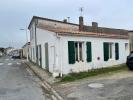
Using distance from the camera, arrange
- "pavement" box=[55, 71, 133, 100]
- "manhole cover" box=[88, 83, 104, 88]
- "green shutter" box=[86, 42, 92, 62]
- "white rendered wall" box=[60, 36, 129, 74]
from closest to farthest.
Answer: "pavement" box=[55, 71, 133, 100] < "manhole cover" box=[88, 83, 104, 88] < "white rendered wall" box=[60, 36, 129, 74] < "green shutter" box=[86, 42, 92, 62]

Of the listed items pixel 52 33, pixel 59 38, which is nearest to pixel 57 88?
pixel 59 38

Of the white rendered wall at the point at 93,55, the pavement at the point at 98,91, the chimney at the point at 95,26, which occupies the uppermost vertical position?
the chimney at the point at 95,26

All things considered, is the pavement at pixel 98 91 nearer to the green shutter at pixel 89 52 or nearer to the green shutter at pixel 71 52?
the green shutter at pixel 71 52

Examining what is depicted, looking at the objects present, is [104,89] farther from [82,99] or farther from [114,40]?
[114,40]

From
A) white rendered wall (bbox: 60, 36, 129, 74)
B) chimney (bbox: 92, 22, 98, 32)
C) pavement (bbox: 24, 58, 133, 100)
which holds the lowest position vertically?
pavement (bbox: 24, 58, 133, 100)

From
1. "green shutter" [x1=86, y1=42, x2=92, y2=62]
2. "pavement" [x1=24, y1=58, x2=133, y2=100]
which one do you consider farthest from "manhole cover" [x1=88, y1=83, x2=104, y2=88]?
"green shutter" [x1=86, y1=42, x2=92, y2=62]

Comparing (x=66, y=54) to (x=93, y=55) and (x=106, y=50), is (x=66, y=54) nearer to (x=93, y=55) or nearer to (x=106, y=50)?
(x=93, y=55)

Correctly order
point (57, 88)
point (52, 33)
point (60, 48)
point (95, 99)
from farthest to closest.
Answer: point (52, 33) < point (60, 48) < point (57, 88) < point (95, 99)

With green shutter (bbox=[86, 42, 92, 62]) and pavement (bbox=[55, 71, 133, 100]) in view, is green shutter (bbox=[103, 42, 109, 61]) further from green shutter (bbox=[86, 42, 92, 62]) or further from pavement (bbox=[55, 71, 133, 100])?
pavement (bbox=[55, 71, 133, 100])

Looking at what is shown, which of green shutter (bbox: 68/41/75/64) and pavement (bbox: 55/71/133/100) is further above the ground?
green shutter (bbox: 68/41/75/64)

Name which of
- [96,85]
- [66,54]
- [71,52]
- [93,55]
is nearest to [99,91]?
[96,85]

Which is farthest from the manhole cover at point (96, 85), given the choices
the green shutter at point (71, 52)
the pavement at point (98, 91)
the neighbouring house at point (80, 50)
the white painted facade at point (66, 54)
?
the green shutter at point (71, 52)

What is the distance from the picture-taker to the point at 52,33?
20.5 metres

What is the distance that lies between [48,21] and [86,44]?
1628cm
